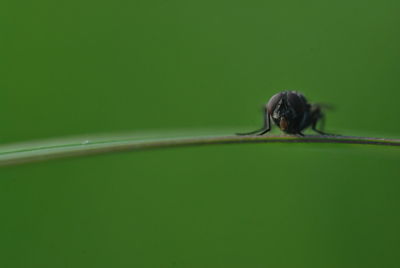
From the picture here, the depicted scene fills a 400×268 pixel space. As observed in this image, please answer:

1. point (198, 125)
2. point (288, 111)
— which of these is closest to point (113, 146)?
point (288, 111)

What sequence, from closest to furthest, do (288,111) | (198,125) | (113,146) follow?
(113,146) < (288,111) < (198,125)

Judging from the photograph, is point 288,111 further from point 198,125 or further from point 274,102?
point 198,125

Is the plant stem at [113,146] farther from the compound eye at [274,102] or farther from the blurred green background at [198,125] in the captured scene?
the compound eye at [274,102]

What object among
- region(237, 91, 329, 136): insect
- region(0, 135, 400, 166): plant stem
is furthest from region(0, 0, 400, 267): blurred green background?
region(0, 135, 400, 166): plant stem

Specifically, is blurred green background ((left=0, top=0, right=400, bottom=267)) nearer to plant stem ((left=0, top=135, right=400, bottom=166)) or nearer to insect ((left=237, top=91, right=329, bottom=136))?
insect ((left=237, top=91, right=329, bottom=136))

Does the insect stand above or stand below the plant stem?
below

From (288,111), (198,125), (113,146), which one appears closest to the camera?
(113,146)

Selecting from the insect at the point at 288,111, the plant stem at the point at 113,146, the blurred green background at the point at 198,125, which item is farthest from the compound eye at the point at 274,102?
the plant stem at the point at 113,146

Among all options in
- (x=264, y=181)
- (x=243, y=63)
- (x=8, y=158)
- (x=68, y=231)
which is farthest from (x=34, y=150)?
(x=243, y=63)

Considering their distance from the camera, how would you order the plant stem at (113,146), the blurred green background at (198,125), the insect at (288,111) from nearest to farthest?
1. the plant stem at (113,146)
2. the insect at (288,111)
3. the blurred green background at (198,125)
